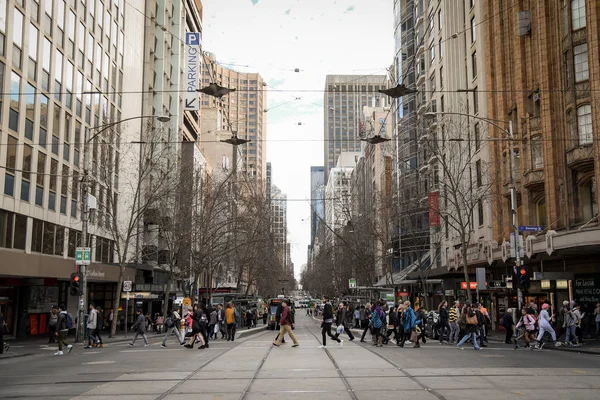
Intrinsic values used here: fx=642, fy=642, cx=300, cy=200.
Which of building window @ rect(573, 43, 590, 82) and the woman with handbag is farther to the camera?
building window @ rect(573, 43, 590, 82)

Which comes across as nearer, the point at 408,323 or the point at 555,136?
the point at 408,323

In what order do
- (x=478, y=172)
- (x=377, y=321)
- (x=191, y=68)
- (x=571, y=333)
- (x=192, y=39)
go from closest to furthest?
(x=571, y=333) < (x=377, y=321) < (x=478, y=172) < (x=191, y=68) < (x=192, y=39)

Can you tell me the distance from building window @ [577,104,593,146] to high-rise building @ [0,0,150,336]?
22732mm

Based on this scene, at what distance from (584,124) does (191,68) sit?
1692 inches

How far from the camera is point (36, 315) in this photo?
38.0 meters

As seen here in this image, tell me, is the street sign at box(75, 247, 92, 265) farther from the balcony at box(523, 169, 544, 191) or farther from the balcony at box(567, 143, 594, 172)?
the balcony at box(567, 143, 594, 172)

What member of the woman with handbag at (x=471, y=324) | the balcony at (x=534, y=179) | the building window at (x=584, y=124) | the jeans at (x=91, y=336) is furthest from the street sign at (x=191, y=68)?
the woman with handbag at (x=471, y=324)

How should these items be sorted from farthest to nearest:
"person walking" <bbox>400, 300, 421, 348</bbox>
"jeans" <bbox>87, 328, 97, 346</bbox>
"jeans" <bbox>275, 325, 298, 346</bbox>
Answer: "jeans" <bbox>87, 328, 97, 346</bbox> < "person walking" <bbox>400, 300, 421, 348</bbox> < "jeans" <bbox>275, 325, 298, 346</bbox>

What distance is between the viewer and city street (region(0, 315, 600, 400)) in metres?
11.2

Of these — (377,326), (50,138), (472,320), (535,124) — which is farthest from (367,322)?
(50,138)

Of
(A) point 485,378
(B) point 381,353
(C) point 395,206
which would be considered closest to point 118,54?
(C) point 395,206

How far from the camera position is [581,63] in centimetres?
3048

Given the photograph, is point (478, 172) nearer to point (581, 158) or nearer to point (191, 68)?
point (581, 158)

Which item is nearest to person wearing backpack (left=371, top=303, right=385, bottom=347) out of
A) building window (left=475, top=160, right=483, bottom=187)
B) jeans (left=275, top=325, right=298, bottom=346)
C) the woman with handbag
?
the woman with handbag
